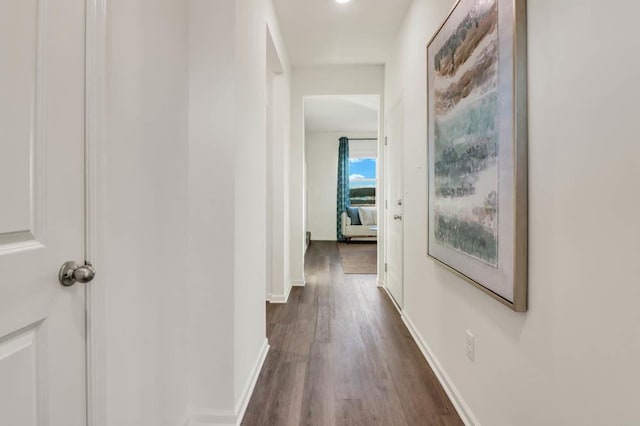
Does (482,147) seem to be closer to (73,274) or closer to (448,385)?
(448,385)

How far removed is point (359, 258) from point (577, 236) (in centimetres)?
501

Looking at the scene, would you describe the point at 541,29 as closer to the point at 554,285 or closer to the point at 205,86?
the point at 554,285

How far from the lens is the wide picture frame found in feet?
3.57

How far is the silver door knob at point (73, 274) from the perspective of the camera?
80 cm

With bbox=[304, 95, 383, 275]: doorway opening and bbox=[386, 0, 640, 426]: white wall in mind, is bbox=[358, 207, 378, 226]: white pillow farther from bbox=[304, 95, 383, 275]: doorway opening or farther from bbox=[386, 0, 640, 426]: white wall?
bbox=[386, 0, 640, 426]: white wall

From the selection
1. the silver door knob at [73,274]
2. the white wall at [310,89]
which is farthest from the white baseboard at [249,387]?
the white wall at [310,89]

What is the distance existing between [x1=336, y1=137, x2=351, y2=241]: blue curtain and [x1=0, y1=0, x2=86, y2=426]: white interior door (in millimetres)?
7252

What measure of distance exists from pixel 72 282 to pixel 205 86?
992 mm

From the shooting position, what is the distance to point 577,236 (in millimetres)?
875

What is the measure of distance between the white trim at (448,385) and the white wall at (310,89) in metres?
1.74

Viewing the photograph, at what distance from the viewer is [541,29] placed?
1.01 metres

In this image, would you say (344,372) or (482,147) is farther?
(344,372)

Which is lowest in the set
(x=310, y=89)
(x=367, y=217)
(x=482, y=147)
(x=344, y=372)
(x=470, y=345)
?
(x=344, y=372)

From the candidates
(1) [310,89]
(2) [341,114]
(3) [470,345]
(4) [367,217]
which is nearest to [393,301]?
(3) [470,345]
